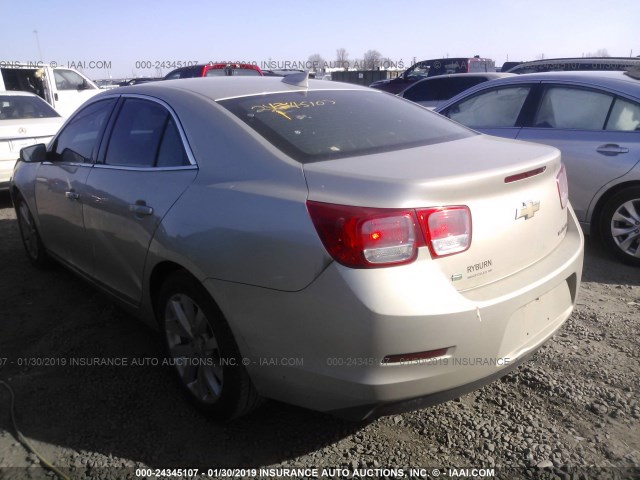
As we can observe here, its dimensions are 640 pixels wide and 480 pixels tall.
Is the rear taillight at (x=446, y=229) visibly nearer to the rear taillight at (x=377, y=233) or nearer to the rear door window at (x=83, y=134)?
the rear taillight at (x=377, y=233)

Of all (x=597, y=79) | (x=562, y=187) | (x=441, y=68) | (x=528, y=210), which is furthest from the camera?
(x=441, y=68)

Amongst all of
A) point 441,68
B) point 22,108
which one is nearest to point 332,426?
point 22,108

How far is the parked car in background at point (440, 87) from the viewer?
10.4 metres

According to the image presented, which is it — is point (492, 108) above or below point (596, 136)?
above

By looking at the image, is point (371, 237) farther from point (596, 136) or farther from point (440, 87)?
point (440, 87)

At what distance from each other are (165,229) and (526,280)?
1618 millimetres

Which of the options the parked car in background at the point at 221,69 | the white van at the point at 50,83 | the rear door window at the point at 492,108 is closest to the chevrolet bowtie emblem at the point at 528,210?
the rear door window at the point at 492,108

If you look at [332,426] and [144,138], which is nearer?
[332,426]

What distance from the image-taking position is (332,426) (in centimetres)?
261

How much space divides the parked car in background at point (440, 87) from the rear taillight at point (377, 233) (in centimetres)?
880

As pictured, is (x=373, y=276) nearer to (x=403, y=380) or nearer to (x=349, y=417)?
(x=403, y=380)

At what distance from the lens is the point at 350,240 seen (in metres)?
1.96

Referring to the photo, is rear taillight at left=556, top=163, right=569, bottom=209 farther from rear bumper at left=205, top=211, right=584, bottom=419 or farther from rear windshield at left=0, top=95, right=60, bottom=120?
rear windshield at left=0, top=95, right=60, bottom=120

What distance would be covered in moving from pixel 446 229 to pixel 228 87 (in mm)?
1566
